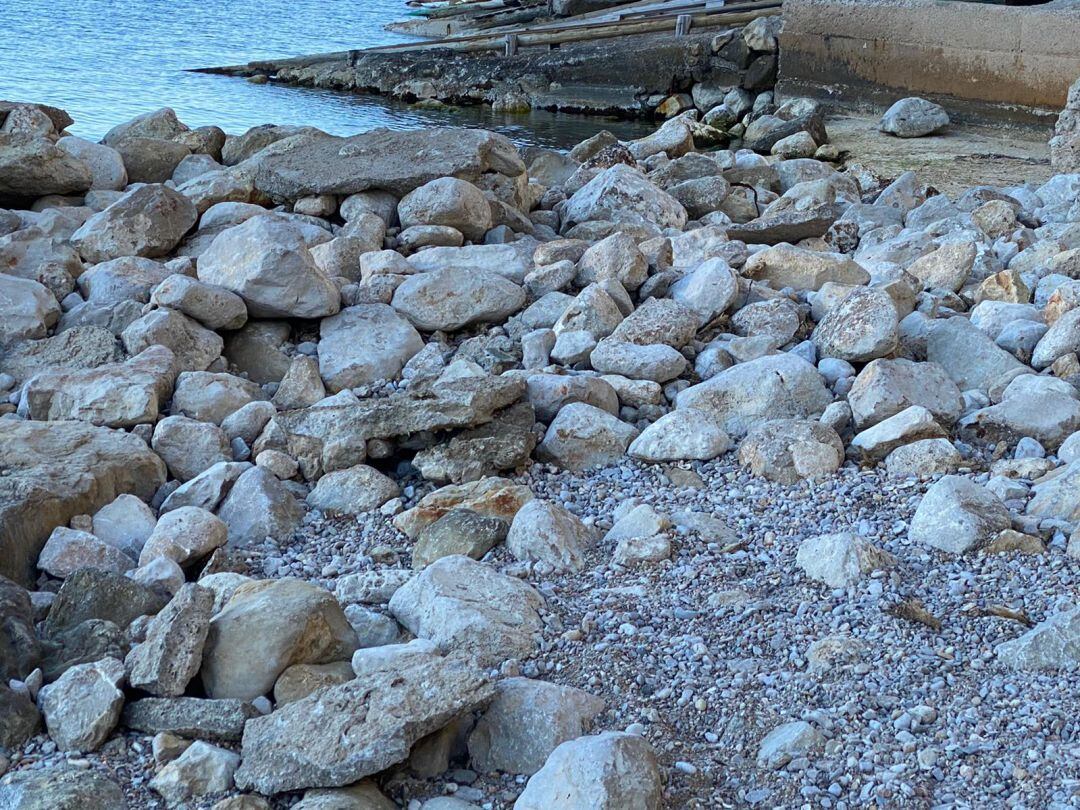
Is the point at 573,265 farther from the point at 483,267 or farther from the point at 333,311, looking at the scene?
the point at 333,311

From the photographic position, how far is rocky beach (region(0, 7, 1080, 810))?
2.57 meters

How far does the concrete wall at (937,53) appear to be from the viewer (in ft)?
39.3

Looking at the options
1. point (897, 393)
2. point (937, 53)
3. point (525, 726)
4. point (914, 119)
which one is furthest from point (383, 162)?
point (937, 53)

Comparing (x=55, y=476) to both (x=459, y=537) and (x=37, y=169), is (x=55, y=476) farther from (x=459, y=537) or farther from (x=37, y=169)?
(x=37, y=169)

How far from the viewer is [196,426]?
4.31 metres

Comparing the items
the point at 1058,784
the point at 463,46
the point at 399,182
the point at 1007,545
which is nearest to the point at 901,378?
the point at 1007,545

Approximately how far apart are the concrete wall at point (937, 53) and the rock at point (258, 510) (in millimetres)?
10378

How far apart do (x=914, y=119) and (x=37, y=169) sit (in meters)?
8.75

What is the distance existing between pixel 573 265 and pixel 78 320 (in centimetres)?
220

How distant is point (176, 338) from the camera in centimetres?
485

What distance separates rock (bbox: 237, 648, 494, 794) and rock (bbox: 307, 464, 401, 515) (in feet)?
4.47

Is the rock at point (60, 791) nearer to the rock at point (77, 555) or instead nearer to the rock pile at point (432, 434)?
the rock pile at point (432, 434)

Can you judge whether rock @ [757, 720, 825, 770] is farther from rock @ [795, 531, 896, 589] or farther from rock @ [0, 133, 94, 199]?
rock @ [0, 133, 94, 199]

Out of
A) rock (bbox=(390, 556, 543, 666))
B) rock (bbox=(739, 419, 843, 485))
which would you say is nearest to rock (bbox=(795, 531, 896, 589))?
rock (bbox=(739, 419, 843, 485))
